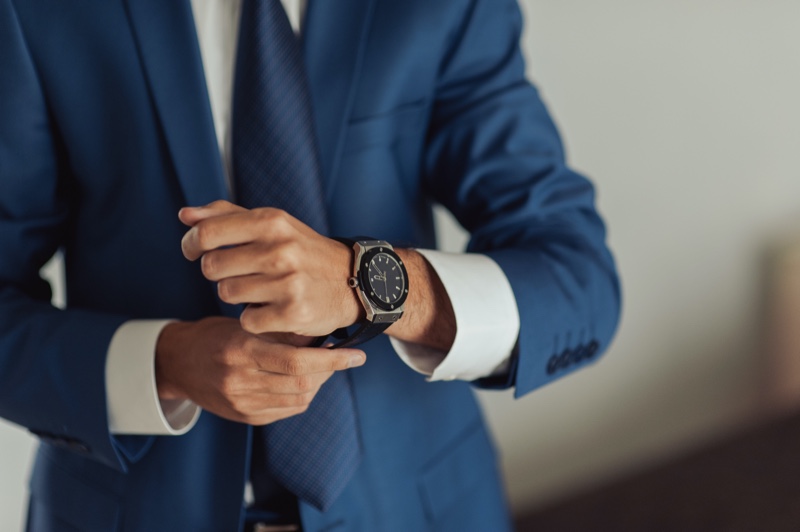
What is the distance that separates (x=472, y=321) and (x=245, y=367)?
25 centimetres

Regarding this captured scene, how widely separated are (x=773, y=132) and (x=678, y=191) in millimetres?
322

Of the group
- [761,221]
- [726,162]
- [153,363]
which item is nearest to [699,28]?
[726,162]

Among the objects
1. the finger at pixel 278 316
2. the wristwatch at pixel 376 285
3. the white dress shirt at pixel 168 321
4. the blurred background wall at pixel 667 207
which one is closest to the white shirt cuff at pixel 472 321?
the white dress shirt at pixel 168 321

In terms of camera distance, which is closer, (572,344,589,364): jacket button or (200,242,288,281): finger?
(200,242,288,281): finger

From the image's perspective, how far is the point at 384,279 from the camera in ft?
2.55

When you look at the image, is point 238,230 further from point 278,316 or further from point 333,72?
point 333,72

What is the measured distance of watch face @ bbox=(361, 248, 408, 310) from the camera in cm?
77

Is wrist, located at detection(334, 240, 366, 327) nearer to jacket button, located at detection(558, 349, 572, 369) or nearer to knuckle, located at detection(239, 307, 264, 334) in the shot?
knuckle, located at detection(239, 307, 264, 334)

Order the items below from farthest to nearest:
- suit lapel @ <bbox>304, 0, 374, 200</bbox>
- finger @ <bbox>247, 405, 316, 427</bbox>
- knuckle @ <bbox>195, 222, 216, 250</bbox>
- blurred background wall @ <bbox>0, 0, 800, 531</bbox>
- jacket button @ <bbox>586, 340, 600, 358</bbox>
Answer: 1. blurred background wall @ <bbox>0, 0, 800, 531</bbox>
2. jacket button @ <bbox>586, 340, 600, 358</bbox>
3. suit lapel @ <bbox>304, 0, 374, 200</bbox>
4. finger @ <bbox>247, 405, 316, 427</bbox>
5. knuckle @ <bbox>195, 222, 216, 250</bbox>

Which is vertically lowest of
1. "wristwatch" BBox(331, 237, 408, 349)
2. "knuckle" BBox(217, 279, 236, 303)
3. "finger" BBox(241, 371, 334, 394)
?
"finger" BBox(241, 371, 334, 394)

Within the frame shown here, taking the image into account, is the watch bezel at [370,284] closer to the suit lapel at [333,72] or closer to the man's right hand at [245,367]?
the man's right hand at [245,367]

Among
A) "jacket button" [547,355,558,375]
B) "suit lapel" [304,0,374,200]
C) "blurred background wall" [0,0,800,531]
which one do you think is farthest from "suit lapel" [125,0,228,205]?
"blurred background wall" [0,0,800,531]

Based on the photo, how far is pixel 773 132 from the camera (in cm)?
214

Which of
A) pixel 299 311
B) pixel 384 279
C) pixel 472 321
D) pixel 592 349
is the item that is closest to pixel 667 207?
pixel 592 349
